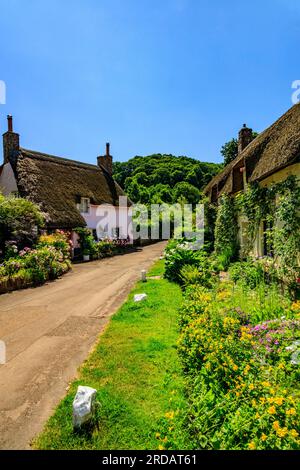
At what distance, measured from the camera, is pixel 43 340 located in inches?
267

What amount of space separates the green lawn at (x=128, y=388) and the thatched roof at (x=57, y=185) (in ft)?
51.2

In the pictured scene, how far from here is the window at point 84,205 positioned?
2605 centimetres

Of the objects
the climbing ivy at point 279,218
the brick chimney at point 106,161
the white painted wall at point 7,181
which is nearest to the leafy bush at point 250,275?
the climbing ivy at point 279,218

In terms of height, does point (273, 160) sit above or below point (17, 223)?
above

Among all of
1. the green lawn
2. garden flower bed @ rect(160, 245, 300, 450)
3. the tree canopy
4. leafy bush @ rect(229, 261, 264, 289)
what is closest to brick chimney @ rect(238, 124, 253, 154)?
leafy bush @ rect(229, 261, 264, 289)

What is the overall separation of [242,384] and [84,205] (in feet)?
79.8

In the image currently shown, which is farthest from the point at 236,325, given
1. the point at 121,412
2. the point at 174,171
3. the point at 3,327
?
the point at 174,171

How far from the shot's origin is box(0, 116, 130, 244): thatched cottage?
71.5 ft

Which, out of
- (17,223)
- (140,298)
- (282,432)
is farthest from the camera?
(17,223)

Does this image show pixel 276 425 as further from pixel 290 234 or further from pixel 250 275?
pixel 250 275

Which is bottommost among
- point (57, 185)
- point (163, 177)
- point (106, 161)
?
point (57, 185)

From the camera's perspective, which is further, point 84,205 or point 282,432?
point 84,205

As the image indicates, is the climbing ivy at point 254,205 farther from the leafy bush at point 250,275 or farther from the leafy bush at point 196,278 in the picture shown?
the leafy bush at point 196,278

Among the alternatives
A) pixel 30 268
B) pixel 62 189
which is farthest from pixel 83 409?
pixel 62 189
